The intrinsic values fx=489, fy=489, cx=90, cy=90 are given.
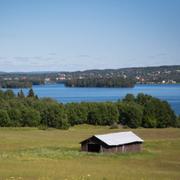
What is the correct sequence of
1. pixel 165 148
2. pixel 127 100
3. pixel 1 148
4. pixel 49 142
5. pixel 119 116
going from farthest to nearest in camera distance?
1. pixel 127 100
2. pixel 119 116
3. pixel 49 142
4. pixel 165 148
5. pixel 1 148

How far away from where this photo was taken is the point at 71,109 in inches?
4274

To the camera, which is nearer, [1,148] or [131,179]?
[131,179]

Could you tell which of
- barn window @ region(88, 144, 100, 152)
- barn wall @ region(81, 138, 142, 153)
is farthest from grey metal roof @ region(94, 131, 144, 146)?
barn window @ region(88, 144, 100, 152)

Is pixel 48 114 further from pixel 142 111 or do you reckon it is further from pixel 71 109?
pixel 142 111

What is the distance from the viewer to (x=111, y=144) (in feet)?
180

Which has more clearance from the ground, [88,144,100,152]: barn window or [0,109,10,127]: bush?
[88,144,100,152]: barn window

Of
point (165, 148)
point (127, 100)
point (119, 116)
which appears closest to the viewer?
point (165, 148)

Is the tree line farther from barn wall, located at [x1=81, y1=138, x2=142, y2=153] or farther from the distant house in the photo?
barn wall, located at [x1=81, y1=138, x2=142, y2=153]

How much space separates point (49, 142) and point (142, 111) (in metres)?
47.3

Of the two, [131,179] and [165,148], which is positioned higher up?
[131,179]

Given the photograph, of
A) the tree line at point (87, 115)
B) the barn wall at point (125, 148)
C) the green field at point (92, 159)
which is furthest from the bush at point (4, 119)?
the barn wall at point (125, 148)

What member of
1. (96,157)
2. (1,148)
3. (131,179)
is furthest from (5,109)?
(131,179)

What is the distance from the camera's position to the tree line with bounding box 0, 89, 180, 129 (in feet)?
340

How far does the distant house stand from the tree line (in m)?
44.5
